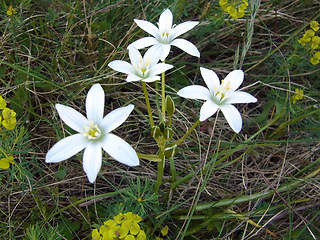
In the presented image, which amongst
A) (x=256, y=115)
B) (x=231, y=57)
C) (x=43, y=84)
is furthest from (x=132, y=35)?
(x=256, y=115)

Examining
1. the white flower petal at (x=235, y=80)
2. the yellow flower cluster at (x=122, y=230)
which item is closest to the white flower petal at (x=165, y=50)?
the white flower petal at (x=235, y=80)

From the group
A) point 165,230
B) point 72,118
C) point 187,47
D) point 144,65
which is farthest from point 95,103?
point 165,230

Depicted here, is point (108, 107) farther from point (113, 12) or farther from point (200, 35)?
point (200, 35)

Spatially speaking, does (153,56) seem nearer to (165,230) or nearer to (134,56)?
(134,56)

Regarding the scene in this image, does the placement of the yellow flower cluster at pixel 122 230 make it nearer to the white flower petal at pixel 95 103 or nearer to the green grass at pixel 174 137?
the green grass at pixel 174 137

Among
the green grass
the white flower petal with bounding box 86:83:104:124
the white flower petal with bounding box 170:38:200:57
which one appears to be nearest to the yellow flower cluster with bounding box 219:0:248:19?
the green grass

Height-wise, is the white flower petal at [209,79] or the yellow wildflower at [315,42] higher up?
the white flower petal at [209,79]
